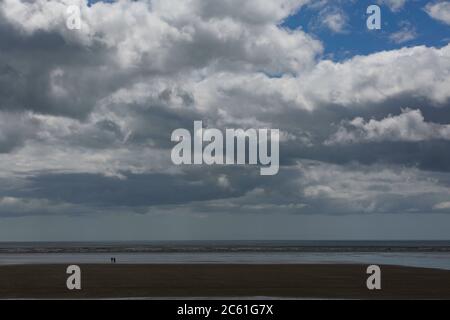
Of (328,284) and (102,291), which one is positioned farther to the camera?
(328,284)

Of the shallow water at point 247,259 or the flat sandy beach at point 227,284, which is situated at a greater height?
the shallow water at point 247,259

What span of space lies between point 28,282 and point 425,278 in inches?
1369

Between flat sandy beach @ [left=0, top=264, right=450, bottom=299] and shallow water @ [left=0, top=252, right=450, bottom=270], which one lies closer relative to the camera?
flat sandy beach @ [left=0, top=264, right=450, bottom=299]

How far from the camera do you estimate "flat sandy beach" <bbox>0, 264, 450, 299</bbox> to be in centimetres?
4072

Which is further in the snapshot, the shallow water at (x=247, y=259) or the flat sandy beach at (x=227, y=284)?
the shallow water at (x=247, y=259)

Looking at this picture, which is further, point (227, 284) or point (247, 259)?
point (247, 259)

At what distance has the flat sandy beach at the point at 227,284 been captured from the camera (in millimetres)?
40719

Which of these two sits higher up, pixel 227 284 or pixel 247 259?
pixel 247 259

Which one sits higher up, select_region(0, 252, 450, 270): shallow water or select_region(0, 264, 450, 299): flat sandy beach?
select_region(0, 252, 450, 270): shallow water

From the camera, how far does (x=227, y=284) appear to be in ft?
157
